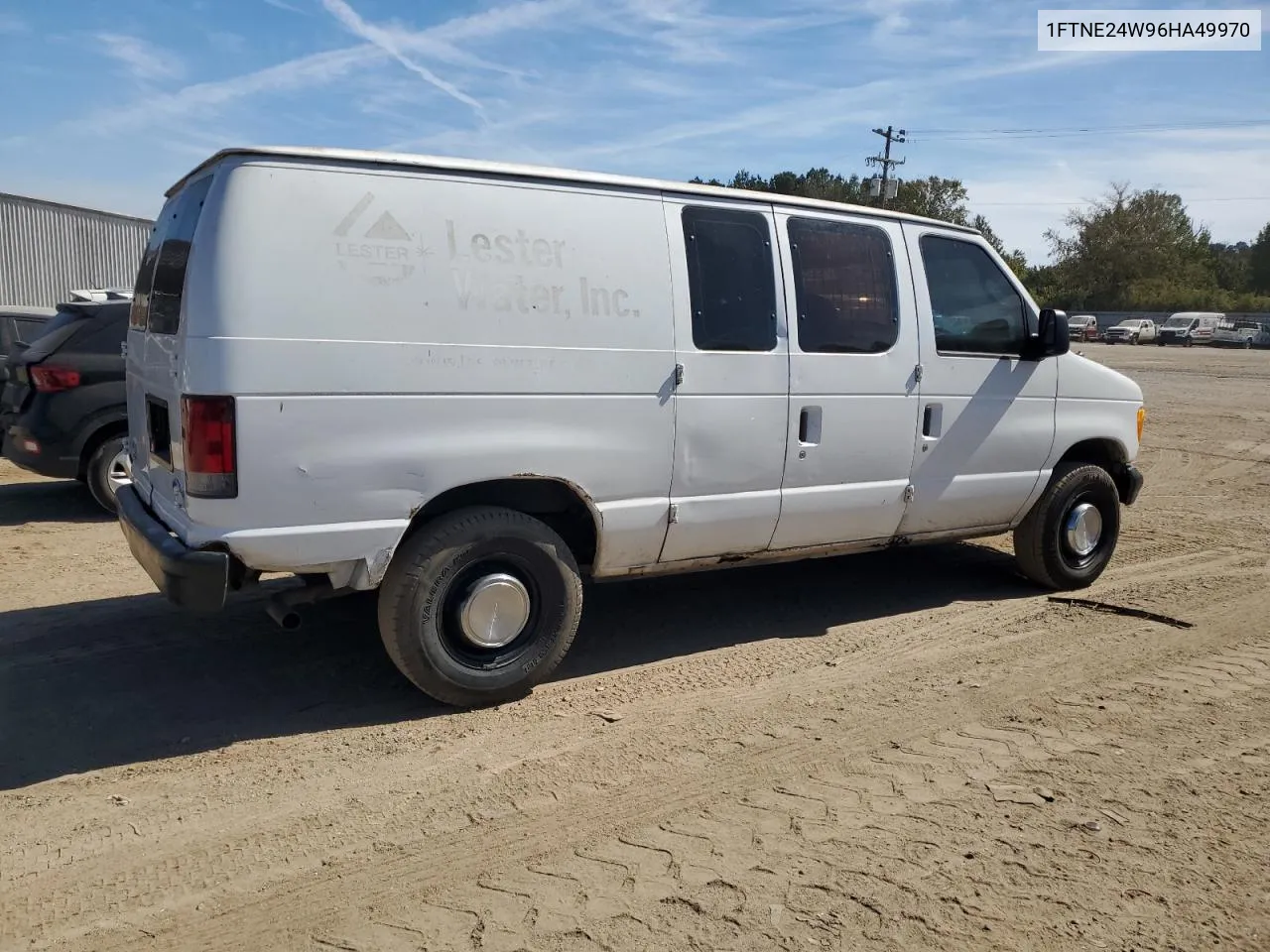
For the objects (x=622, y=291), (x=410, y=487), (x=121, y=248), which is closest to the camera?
(x=410, y=487)

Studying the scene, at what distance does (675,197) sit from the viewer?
192 inches

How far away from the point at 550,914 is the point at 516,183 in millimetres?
2967

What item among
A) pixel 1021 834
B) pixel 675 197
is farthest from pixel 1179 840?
pixel 675 197

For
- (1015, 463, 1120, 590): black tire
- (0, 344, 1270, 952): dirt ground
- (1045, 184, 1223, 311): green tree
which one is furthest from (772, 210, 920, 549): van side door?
(1045, 184, 1223, 311): green tree

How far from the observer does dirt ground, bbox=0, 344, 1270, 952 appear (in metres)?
3.01

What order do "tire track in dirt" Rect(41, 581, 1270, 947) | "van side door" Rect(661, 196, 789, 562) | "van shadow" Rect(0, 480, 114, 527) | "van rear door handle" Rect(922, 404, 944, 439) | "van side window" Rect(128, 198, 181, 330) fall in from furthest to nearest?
"van shadow" Rect(0, 480, 114, 527) < "van rear door handle" Rect(922, 404, 944, 439) < "van side door" Rect(661, 196, 789, 562) < "van side window" Rect(128, 198, 181, 330) < "tire track in dirt" Rect(41, 581, 1270, 947)

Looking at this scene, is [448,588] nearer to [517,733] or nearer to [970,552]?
[517,733]

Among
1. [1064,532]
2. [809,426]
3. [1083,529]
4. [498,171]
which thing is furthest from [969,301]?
[498,171]

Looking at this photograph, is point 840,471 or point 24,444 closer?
point 840,471

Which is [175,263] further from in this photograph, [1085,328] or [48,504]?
[1085,328]

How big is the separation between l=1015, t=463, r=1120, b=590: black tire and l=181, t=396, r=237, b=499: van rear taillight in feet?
15.9

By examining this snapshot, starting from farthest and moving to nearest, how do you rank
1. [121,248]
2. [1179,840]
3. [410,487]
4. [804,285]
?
[121,248], [804,285], [410,487], [1179,840]

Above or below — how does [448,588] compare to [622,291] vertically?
below

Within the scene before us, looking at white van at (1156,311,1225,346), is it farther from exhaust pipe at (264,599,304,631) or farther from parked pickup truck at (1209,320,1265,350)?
exhaust pipe at (264,599,304,631)
